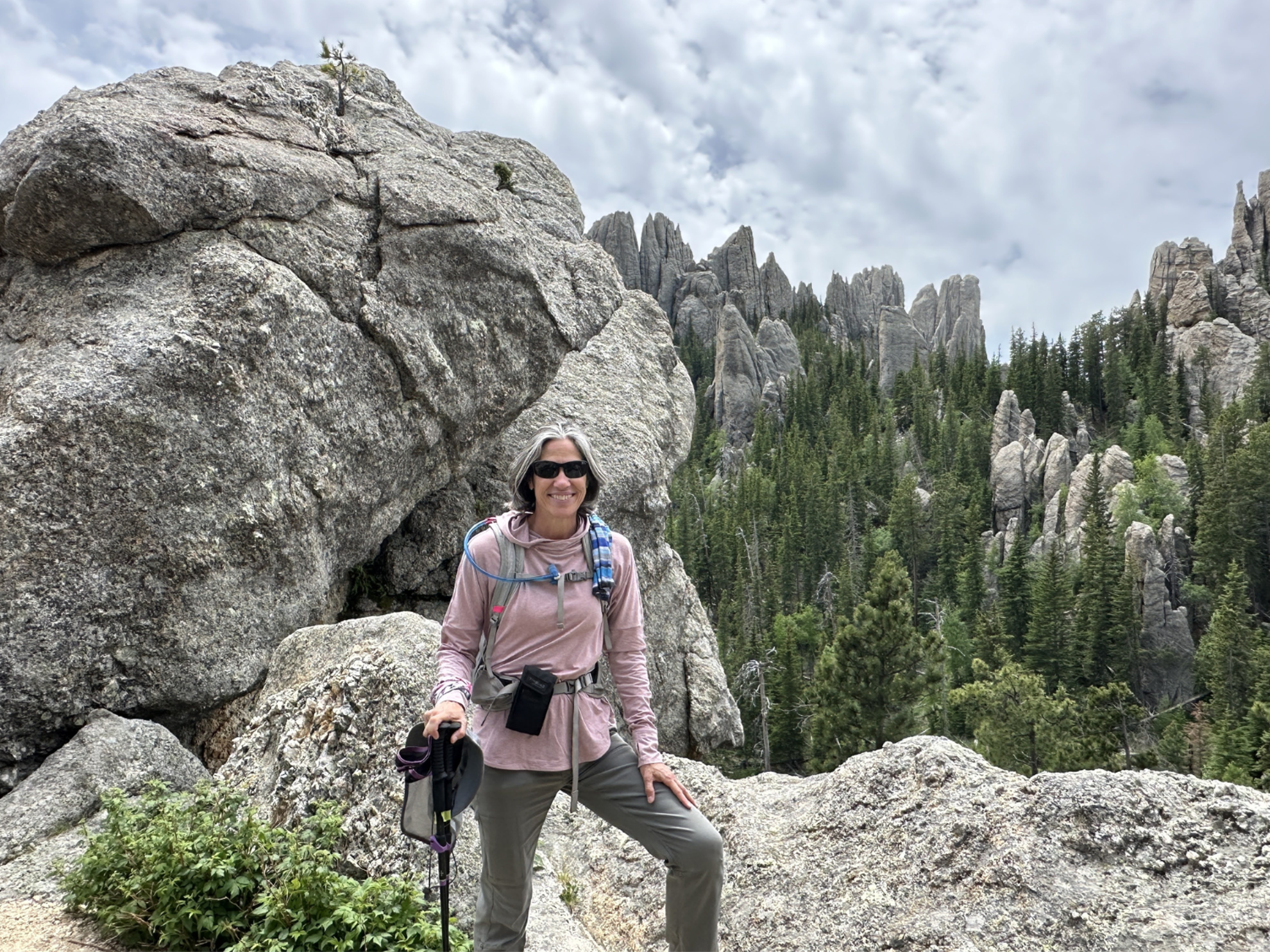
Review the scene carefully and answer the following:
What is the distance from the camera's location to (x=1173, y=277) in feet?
323

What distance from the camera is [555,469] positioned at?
3.32 metres

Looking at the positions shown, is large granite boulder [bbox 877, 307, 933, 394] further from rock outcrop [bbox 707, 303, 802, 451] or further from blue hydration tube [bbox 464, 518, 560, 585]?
blue hydration tube [bbox 464, 518, 560, 585]

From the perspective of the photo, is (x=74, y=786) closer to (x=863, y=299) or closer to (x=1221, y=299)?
(x=1221, y=299)

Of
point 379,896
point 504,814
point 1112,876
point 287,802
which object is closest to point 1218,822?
point 1112,876

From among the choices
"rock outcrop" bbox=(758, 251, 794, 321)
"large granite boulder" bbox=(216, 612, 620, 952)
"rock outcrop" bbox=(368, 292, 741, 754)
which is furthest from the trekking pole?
"rock outcrop" bbox=(758, 251, 794, 321)

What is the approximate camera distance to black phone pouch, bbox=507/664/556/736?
308 cm

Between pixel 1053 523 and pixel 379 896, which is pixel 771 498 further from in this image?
pixel 379 896

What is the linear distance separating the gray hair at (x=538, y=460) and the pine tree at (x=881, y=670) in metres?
25.1

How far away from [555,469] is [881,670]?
87.6 feet

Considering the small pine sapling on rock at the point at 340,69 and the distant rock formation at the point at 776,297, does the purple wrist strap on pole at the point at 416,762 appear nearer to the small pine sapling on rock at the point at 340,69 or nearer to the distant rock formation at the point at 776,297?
the small pine sapling on rock at the point at 340,69

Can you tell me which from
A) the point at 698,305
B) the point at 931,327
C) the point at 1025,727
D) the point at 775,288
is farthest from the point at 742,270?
the point at 1025,727

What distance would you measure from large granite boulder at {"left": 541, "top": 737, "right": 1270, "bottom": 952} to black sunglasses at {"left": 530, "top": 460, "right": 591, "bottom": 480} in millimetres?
2882

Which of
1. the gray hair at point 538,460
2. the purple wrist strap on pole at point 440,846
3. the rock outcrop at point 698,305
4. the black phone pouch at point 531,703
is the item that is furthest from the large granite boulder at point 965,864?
the rock outcrop at point 698,305

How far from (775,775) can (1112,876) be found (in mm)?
3347
